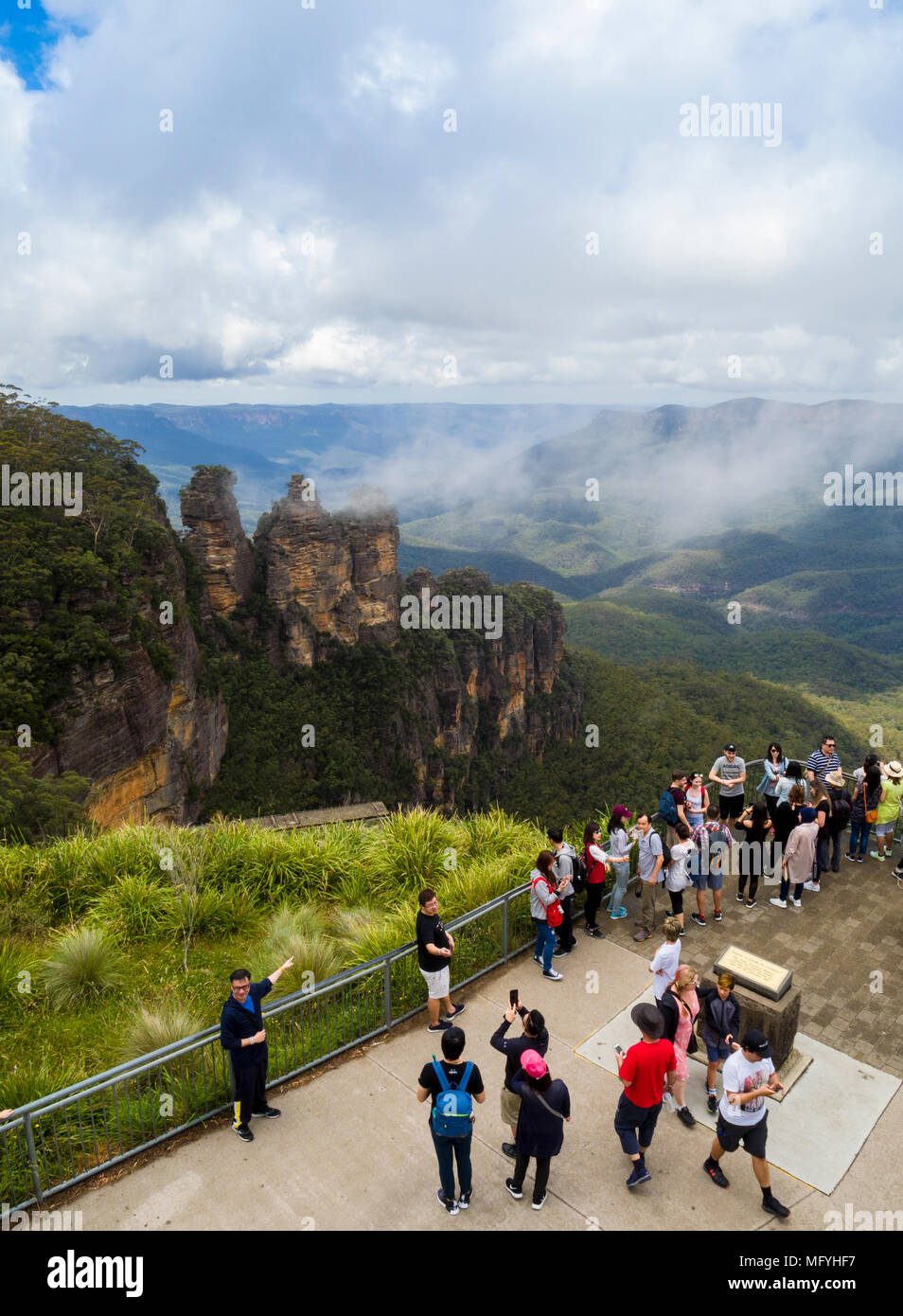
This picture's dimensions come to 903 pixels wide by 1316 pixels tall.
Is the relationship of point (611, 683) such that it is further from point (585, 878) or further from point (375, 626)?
point (585, 878)

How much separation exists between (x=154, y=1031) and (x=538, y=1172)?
418cm

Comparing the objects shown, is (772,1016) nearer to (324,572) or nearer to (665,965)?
(665,965)

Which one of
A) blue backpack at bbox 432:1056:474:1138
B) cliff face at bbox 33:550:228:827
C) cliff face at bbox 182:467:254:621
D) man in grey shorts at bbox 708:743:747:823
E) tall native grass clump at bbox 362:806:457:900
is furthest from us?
cliff face at bbox 182:467:254:621

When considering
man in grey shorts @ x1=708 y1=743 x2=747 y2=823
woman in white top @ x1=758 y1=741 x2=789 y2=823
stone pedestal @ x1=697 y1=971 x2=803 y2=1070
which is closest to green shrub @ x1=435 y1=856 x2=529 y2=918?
stone pedestal @ x1=697 y1=971 x2=803 y2=1070

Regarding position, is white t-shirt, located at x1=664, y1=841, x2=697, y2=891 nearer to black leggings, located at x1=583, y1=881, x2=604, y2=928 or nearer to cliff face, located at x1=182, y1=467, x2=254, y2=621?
black leggings, located at x1=583, y1=881, x2=604, y2=928

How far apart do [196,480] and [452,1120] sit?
49909mm

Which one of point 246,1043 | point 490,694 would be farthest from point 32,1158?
point 490,694

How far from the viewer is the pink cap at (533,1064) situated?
5.93 meters

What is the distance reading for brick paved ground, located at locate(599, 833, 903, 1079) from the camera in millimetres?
8898

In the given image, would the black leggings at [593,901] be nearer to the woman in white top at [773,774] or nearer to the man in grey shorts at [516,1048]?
the woman in white top at [773,774]
